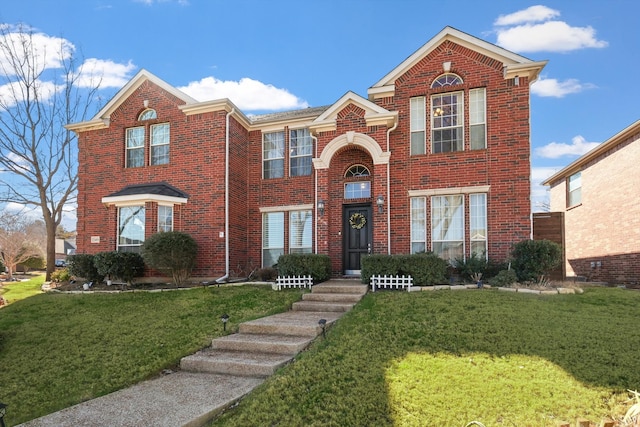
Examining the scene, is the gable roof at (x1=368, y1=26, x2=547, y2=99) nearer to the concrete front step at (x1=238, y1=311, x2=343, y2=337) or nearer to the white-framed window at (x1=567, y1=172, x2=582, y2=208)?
the concrete front step at (x1=238, y1=311, x2=343, y2=337)

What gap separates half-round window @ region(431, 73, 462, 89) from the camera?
12.1 meters

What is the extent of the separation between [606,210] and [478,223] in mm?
7362

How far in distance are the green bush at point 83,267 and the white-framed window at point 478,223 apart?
1193 cm

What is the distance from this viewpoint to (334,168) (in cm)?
1312

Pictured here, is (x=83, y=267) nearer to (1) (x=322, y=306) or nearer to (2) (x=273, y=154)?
(2) (x=273, y=154)

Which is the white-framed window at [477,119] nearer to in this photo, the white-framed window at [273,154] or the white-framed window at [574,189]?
the white-framed window at [273,154]

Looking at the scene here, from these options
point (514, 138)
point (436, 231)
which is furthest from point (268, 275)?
point (514, 138)

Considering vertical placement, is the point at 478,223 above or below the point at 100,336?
above

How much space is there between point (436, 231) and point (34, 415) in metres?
10.0

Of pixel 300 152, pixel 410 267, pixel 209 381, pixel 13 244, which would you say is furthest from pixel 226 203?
pixel 13 244

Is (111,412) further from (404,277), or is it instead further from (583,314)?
(583,314)

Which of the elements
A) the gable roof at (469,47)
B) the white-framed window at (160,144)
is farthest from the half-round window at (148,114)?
the gable roof at (469,47)

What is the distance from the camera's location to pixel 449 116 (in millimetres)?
12102

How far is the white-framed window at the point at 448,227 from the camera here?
11719mm
